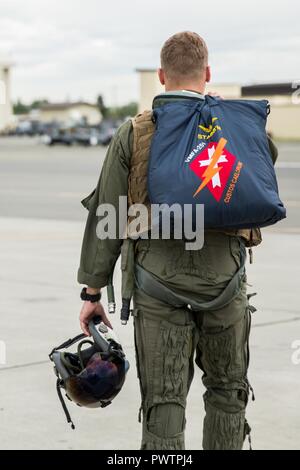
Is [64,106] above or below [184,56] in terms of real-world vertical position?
above

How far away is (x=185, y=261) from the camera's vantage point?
3.93 m

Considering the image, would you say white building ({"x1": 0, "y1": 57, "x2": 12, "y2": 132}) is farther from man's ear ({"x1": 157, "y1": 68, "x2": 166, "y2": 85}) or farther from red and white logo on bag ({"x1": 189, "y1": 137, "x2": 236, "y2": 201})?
red and white logo on bag ({"x1": 189, "y1": 137, "x2": 236, "y2": 201})

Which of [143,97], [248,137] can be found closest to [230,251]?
[248,137]

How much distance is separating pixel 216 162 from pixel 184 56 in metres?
0.43

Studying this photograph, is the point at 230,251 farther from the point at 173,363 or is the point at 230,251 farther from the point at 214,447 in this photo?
the point at 214,447

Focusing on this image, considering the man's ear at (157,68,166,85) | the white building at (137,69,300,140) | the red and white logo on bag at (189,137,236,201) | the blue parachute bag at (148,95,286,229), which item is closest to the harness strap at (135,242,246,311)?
the blue parachute bag at (148,95,286,229)

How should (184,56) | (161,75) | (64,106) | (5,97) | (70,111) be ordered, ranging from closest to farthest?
1. (184,56)
2. (161,75)
3. (5,97)
4. (70,111)
5. (64,106)

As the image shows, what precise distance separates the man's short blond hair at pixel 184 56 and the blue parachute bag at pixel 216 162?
0.10m

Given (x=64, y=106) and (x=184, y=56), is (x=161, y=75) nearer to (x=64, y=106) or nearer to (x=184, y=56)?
(x=184, y=56)

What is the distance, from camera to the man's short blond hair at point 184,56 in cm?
390

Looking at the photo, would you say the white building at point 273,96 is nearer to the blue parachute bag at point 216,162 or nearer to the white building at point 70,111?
the white building at point 70,111

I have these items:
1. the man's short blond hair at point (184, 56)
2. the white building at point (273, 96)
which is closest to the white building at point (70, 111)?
the white building at point (273, 96)

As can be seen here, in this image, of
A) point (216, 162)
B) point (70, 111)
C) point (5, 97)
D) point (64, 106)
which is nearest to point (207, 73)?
point (216, 162)

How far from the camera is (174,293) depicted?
3.91 meters
